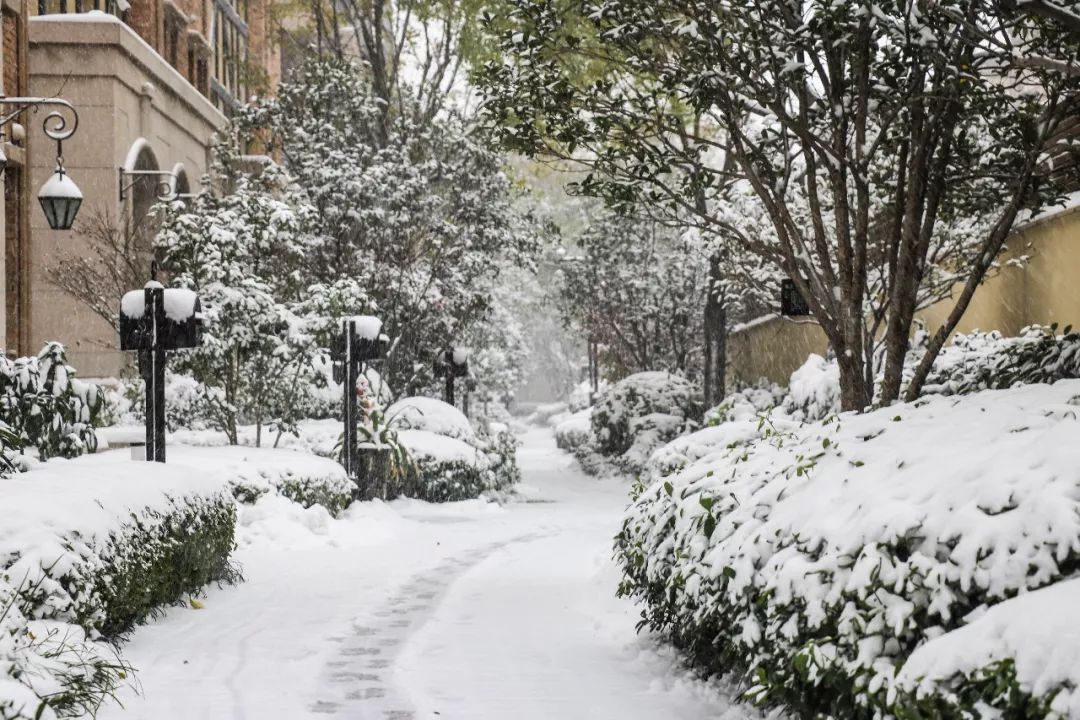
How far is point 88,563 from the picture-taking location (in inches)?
248

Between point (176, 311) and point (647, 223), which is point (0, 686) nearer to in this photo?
point (176, 311)

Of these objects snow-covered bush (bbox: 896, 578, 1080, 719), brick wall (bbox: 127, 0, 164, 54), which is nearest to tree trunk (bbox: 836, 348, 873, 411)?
snow-covered bush (bbox: 896, 578, 1080, 719)

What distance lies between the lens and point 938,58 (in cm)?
745

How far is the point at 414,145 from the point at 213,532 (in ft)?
53.7

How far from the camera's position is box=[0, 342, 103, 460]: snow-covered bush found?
11188 millimetres

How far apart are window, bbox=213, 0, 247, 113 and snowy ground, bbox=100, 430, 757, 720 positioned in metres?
22.2

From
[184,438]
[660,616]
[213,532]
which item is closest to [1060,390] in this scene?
[660,616]

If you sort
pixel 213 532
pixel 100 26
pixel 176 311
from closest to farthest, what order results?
pixel 213 532
pixel 176 311
pixel 100 26

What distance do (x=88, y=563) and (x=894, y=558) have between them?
161 inches

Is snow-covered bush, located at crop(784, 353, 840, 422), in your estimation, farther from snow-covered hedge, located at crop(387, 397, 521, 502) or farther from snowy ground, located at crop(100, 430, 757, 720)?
snow-covered hedge, located at crop(387, 397, 521, 502)

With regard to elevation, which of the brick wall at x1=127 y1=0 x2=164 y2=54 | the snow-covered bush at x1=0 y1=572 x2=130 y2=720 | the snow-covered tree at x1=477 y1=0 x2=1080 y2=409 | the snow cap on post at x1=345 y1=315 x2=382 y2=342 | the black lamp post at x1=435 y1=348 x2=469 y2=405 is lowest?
the snow-covered bush at x1=0 y1=572 x2=130 y2=720

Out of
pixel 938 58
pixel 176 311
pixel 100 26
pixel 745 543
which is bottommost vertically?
pixel 745 543

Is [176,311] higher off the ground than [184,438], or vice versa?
[176,311]

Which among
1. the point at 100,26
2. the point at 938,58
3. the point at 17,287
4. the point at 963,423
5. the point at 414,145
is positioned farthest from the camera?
the point at 414,145
